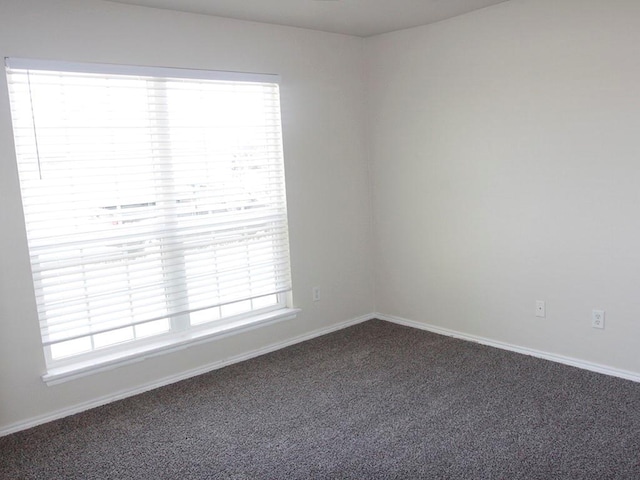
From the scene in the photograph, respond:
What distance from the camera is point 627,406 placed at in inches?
118

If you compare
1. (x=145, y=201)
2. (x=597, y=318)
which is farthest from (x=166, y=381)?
(x=597, y=318)

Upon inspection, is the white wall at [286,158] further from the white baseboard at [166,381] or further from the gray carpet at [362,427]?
the gray carpet at [362,427]

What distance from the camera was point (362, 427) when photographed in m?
2.97

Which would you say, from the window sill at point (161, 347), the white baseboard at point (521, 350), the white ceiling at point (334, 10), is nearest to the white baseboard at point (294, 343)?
the white baseboard at point (521, 350)

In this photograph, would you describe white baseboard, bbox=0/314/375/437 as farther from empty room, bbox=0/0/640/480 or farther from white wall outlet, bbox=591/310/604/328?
white wall outlet, bbox=591/310/604/328

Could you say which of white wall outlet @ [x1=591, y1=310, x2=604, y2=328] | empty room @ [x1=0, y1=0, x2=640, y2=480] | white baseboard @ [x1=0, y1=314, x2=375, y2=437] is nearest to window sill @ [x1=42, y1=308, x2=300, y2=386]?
empty room @ [x1=0, y1=0, x2=640, y2=480]

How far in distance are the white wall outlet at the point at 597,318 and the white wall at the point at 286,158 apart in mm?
1902

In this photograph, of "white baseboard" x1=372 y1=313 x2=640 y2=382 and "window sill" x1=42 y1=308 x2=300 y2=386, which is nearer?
"window sill" x1=42 y1=308 x2=300 y2=386

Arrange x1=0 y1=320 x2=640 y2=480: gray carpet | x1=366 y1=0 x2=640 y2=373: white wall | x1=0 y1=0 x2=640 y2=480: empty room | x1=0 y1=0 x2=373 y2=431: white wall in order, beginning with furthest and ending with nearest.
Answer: x1=366 y1=0 x2=640 y2=373: white wall < x1=0 y1=0 x2=373 y2=431: white wall < x1=0 y1=0 x2=640 y2=480: empty room < x1=0 y1=320 x2=640 y2=480: gray carpet

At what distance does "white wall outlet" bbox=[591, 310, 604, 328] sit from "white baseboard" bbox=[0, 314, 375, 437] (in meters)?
1.91

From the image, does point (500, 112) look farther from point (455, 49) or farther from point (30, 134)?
point (30, 134)

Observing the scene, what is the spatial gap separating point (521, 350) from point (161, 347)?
251cm

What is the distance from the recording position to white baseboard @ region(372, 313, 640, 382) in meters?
3.42

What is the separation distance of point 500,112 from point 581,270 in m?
1.19
